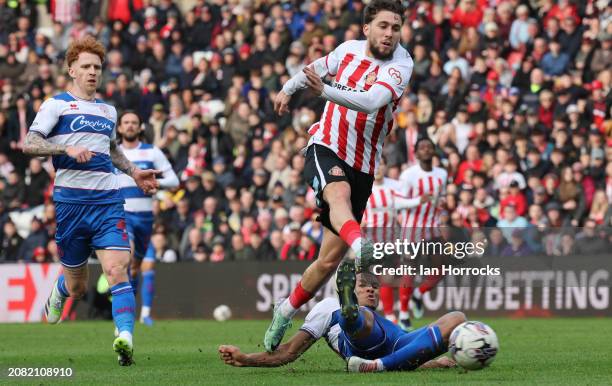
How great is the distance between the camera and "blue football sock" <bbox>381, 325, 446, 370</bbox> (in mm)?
10391

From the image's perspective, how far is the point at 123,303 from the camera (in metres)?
11.8

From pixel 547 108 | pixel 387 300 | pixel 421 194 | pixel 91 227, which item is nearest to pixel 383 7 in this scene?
Result: pixel 91 227

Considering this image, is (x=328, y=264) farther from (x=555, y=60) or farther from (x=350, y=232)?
(x=555, y=60)

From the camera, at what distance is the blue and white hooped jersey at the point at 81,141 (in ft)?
38.9

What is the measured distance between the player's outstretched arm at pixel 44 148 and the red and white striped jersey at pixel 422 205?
780 centimetres

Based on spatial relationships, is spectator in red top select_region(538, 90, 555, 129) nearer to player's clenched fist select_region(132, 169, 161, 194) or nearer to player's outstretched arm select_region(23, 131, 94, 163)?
player's clenched fist select_region(132, 169, 161, 194)

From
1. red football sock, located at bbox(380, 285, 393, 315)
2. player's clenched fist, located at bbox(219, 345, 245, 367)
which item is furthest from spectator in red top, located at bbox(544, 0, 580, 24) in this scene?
player's clenched fist, located at bbox(219, 345, 245, 367)

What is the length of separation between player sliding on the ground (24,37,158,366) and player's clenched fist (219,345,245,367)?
1.19 metres

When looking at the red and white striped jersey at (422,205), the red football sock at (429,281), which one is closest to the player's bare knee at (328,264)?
the red and white striped jersey at (422,205)

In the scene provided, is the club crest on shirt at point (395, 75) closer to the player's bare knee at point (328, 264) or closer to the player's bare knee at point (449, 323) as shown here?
the player's bare knee at point (328, 264)

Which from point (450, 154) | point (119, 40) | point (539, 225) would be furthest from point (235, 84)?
point (539, 225)

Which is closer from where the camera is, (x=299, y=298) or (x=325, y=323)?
(x=325, y=323)

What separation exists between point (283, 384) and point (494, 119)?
14.3 meters

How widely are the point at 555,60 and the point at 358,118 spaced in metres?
13.5
